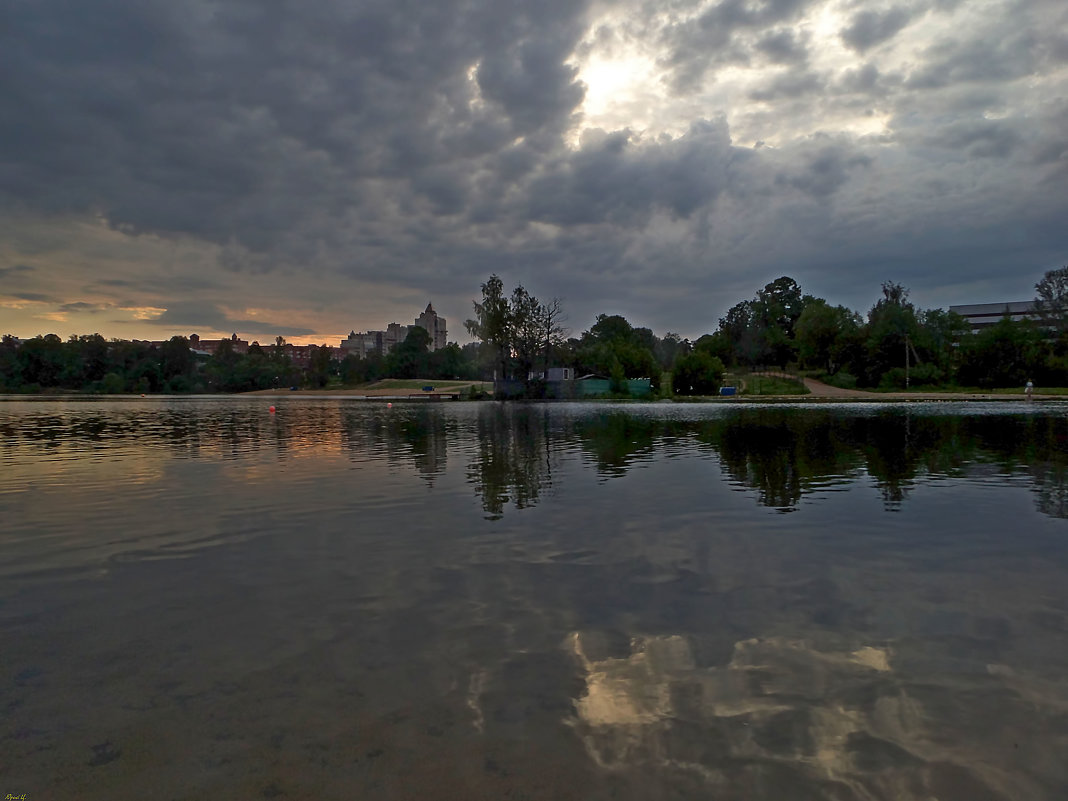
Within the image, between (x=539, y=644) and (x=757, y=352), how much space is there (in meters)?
107

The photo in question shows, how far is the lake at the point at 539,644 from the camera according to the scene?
4.23 metres

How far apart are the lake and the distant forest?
73626 millimetres

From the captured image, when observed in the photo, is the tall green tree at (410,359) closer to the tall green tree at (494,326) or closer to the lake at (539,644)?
the tall green tree at (494,326)

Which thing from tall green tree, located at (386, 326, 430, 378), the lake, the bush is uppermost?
tall green tree, located at (386, 326, 430, 378)

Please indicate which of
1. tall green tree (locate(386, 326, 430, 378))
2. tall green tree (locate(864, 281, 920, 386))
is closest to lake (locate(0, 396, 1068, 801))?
tall green tree (locate(864, 281, 920, 386))

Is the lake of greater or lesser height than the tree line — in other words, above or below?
below

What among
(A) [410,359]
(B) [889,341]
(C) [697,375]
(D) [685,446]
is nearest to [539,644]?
(D) [685,446]

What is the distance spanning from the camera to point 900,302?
94.2m

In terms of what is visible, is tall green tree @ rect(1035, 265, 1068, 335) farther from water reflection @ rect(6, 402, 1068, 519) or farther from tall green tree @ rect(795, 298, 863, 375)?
water reflection @ rect(6, 402, 1068, 519)

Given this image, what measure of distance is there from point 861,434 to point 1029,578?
21629mm

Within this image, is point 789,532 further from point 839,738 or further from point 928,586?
point 839,738

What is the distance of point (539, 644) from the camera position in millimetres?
6156

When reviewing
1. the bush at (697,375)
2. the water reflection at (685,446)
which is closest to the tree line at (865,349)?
the bush at (697,375)

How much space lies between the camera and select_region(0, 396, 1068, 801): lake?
4.23 m
